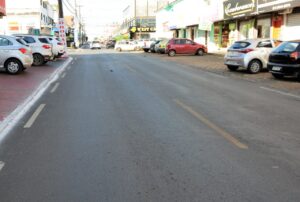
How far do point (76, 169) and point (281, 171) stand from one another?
2.58m

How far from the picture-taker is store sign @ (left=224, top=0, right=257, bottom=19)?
99.6ft

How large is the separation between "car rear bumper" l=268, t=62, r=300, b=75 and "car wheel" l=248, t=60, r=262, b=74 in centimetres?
271

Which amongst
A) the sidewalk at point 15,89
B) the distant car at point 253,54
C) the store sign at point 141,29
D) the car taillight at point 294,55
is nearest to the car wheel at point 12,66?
the sidewalk at point 15,89

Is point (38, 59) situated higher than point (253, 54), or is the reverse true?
point (253, 54)

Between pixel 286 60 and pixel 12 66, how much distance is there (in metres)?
11.2

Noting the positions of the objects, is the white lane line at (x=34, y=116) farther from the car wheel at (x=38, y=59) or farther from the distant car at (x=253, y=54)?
the car wheel at (x=38, y=59)

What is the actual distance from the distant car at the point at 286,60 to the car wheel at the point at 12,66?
34.4ft

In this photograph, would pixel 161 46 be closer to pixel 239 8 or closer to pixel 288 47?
pixel 239 8

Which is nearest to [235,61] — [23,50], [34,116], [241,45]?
[241,45]

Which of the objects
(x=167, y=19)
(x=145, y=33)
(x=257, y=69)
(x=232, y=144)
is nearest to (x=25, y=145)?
(x=232, y=144)

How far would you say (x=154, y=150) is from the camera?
637cm

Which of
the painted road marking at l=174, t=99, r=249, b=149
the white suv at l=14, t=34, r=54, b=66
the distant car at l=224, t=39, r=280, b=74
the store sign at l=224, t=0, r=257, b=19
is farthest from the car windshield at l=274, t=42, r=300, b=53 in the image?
the store sign at l=224, t=0, r=257, b=19

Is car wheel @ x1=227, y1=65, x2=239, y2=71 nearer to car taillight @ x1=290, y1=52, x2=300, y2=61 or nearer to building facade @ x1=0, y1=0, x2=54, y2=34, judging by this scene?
car taillight @ x1=290, y1=52, x2=300, y2=61

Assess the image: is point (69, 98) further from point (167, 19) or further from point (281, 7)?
point (167, 19)
